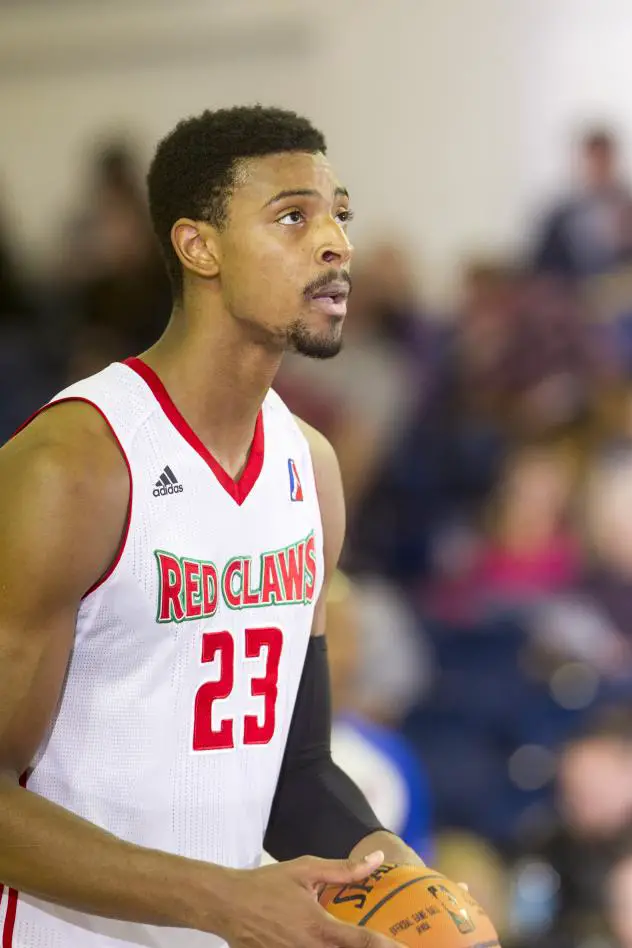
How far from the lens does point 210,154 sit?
273cm

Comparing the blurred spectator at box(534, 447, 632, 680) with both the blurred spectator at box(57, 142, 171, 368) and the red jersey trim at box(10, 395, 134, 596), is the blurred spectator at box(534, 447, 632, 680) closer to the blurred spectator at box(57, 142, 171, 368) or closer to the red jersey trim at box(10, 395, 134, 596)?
the blurred spectator at box(57, 142, 171, 368)

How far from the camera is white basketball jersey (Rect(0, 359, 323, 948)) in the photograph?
2.61 metres

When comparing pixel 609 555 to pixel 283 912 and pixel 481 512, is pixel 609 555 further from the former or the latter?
pixel 283 912

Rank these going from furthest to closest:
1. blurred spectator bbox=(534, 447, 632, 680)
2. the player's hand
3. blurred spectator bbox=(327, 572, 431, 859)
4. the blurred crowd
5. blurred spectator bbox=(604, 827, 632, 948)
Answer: blurred spectator bbox=(534, 447, 632, 680) → the blurred crowd → blurred spectator bbox=(604, 827, 632, 948) → blurred spectator bbox=(327, 572, 431, 859) → the player's hand

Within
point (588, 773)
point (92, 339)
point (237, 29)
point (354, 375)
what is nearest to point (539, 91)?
point (237, 29)

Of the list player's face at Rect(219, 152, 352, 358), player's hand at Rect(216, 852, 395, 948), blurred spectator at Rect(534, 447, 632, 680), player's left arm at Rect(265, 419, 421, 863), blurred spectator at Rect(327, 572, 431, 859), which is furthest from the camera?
blurred spectator at Rect(534, 447, 632, 680)

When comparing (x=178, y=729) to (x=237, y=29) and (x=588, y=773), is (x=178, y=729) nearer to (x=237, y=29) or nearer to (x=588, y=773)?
(x=588, y=773)

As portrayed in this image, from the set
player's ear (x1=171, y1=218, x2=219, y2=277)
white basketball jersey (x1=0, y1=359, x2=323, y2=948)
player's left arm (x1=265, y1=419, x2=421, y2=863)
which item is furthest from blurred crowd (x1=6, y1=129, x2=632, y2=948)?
player's ear (x1=171, y1=218, x2=219, y2=277)

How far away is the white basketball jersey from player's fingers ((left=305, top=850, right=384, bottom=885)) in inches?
16.7

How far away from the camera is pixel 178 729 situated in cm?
268

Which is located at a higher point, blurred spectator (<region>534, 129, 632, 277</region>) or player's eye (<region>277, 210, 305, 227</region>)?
blurred spectator (<region>534, 129, 632, 277</region>)

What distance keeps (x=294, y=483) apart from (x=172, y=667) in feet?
1.57

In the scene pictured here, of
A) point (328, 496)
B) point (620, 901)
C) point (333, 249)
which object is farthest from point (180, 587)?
point (620, 901)

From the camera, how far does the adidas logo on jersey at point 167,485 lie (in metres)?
2.63
